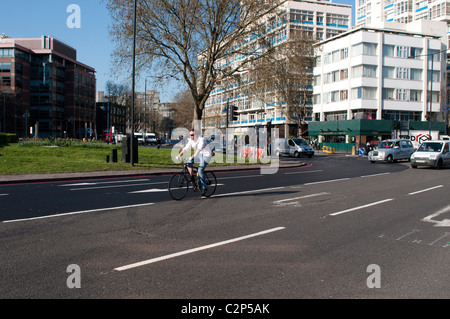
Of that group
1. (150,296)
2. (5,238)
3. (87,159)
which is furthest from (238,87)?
(150,296)

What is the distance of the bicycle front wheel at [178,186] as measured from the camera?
428 inches

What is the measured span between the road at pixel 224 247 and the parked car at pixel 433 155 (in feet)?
45.1

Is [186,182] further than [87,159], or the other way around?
[87,159]

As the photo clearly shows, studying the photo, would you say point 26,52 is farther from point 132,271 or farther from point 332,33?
point 132,271

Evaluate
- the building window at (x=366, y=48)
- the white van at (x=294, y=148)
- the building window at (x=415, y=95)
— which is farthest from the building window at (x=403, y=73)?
the white van at (x=294, y=148)

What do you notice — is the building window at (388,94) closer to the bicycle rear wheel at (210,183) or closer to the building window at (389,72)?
the building window at (389,72)

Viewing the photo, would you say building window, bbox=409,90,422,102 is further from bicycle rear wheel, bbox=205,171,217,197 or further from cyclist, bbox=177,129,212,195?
cyclist, bbox=177,129,212,195

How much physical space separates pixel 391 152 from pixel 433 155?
739cm

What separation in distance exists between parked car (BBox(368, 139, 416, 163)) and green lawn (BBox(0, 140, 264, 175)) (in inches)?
616

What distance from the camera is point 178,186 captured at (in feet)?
36.2

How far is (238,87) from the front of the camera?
30500 millimetres

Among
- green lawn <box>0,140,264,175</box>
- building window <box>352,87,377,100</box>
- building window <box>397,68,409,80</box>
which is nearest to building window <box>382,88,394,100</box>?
building window <box>352,87,377,100</box>

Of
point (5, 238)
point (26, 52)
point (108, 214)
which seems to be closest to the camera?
point (5, 238)
